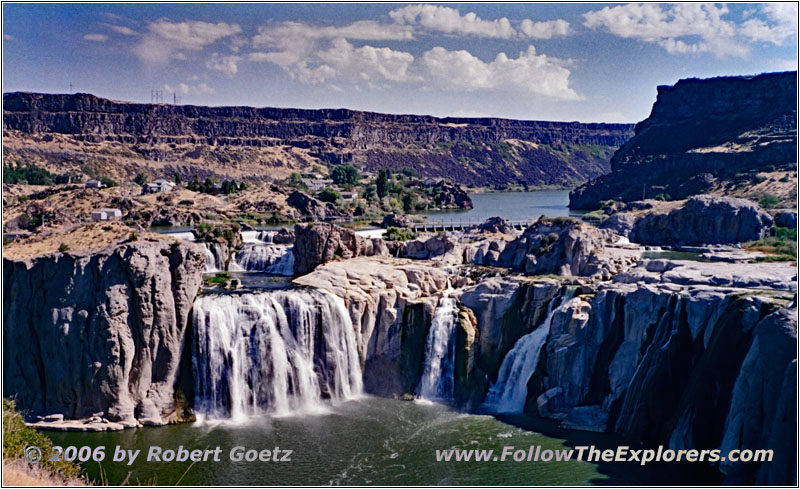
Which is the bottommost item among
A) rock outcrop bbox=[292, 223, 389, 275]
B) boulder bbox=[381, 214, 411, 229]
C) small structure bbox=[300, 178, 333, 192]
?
boulder bbox=[381, 214, 411, 229]

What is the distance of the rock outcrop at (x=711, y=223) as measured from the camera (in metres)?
63.3

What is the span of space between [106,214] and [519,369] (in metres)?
58.4

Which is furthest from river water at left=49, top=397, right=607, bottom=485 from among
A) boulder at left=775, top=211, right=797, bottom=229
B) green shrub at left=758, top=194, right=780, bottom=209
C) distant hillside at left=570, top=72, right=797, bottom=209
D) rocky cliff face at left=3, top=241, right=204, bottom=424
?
distant hillside at left=570, top=72, right=797, bottom=209

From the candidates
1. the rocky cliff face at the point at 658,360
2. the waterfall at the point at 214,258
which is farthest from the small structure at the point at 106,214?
the rocky cliff face at the point at 658,360

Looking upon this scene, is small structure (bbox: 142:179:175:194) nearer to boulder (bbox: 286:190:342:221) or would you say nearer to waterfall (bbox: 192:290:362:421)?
boulder (bbox: 286:190:342:221)

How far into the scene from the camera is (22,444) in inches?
993

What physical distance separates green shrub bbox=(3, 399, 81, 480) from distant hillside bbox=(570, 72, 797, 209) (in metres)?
72.3

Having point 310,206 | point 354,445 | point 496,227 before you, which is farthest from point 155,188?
point 354,445

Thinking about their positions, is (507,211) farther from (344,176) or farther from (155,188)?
(155,188)

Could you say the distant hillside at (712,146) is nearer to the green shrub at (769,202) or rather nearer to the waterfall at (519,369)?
the green shrub at (769,202)

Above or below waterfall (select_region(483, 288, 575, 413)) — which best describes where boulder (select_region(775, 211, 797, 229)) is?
above

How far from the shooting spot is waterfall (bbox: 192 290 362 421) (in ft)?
117

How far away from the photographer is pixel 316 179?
151875 mm

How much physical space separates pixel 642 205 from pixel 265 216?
147 ft
